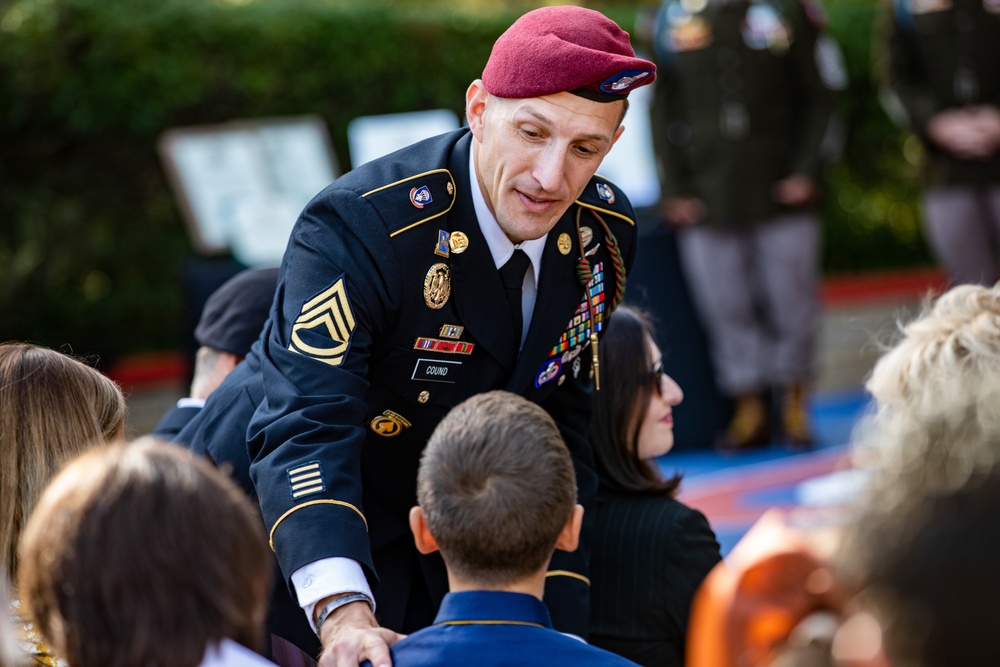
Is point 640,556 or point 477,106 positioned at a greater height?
point 477,106

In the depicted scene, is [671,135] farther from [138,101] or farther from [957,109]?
[138,101]

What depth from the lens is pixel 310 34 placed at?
7.18 metres

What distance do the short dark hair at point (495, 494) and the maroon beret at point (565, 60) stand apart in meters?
0.61

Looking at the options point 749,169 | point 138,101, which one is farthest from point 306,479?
point 138,101

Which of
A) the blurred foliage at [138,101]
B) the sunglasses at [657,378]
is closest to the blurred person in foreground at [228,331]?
the sunglasses at [657,378]

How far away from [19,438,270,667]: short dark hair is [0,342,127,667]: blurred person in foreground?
57 cm

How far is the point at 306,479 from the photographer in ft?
7.02

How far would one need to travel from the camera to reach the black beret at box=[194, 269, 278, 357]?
324 cm

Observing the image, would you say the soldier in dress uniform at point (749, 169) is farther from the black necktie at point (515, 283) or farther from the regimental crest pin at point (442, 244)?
the regimental crest pin at point (442, 244)

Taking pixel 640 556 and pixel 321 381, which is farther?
pixel 640 556

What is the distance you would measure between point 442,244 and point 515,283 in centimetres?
18

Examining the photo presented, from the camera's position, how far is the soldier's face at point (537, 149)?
232 cm

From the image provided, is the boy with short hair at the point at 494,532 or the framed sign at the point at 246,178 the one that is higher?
the boy with short hair at the point at 494,532

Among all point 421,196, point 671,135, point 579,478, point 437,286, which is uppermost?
point 421,196
